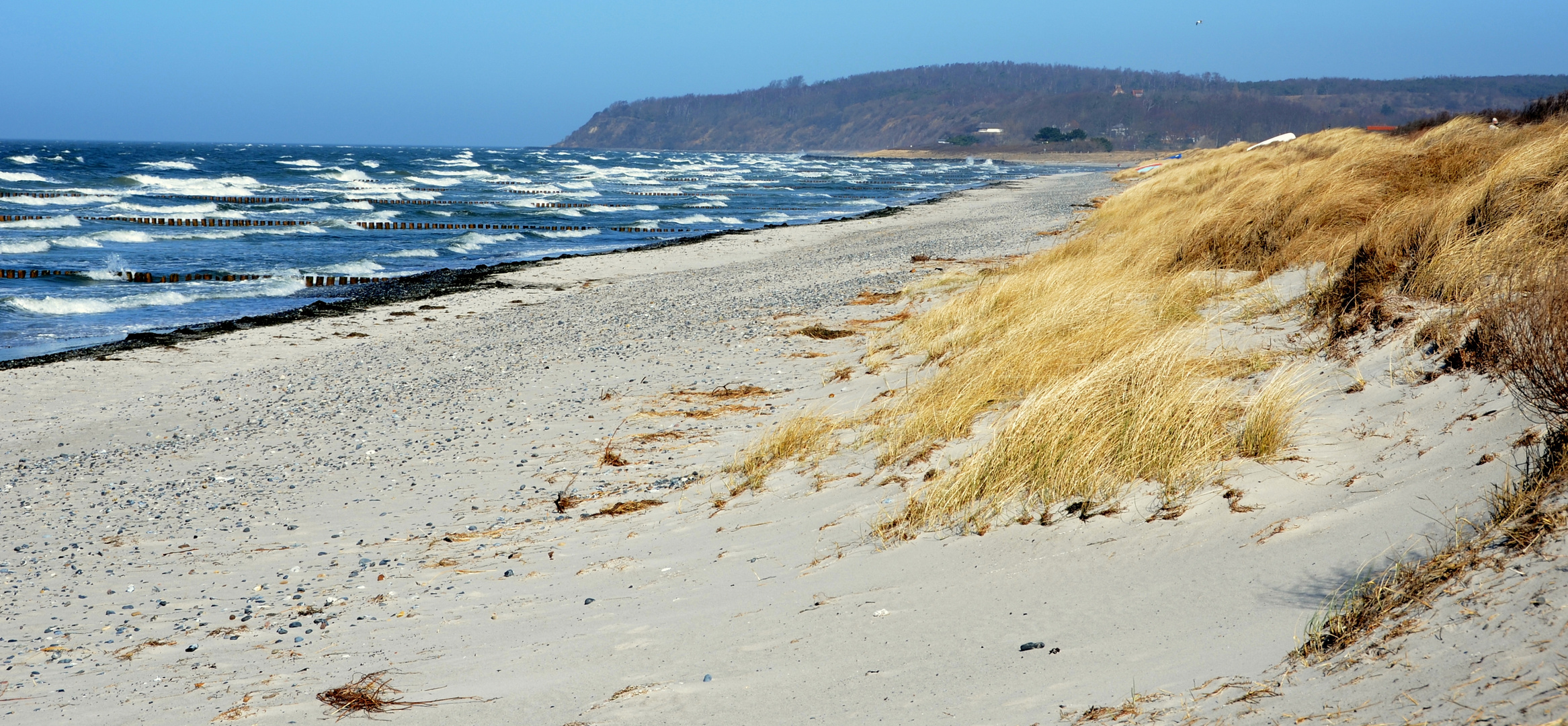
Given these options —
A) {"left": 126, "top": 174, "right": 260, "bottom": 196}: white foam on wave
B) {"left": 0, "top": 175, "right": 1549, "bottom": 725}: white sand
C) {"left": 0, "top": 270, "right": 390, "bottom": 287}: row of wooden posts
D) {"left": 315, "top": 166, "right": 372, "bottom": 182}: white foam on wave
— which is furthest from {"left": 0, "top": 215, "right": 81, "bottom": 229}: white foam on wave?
{"left": 315, "top": 166, "right": 372, "bottom": 182}: white foam on wave

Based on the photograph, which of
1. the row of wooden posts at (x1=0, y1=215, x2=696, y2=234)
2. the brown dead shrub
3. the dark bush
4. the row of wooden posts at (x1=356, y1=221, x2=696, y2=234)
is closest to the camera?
the dark bush

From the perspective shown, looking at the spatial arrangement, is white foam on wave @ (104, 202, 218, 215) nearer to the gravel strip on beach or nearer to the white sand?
the gravel strip on beach

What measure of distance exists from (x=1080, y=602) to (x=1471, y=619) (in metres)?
1.15

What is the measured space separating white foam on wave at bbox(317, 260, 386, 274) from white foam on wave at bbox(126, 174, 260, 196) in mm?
28202

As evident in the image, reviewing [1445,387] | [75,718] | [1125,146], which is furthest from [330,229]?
[1125,146]

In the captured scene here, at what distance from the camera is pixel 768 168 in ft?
314

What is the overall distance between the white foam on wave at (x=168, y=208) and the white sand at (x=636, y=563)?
96.9ft

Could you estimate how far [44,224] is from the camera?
28.0 metres

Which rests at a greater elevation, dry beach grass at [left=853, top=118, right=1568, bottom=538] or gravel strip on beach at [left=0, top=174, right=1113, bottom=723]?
dry beach grass at [left=853, top=118, right=1568, bottom=538]

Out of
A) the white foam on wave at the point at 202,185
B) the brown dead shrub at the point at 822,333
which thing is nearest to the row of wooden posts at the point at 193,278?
the brown dead shrub at the point at 822,333

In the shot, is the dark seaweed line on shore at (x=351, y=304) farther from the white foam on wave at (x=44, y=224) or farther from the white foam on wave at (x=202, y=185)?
the white foam on wave at (x=202, y=185)

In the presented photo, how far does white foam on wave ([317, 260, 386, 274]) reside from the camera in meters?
19.6

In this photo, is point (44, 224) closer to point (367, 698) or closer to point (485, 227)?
point (485, 227)

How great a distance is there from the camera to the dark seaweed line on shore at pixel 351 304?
37.9 feet
